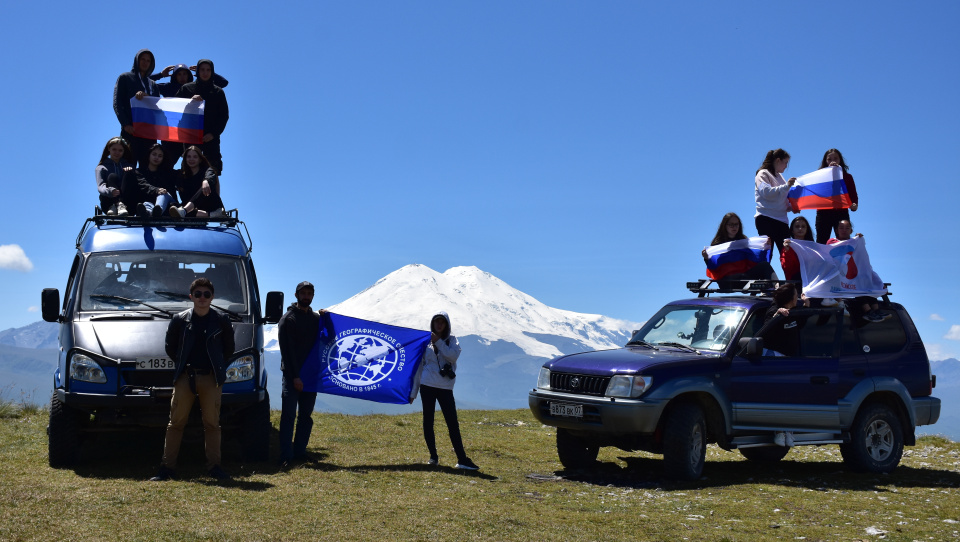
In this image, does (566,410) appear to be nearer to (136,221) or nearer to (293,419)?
(293,419)

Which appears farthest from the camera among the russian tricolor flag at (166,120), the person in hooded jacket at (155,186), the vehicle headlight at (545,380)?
the russian tricolor flag at (166,120)

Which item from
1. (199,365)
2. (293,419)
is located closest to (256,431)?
(293,419)

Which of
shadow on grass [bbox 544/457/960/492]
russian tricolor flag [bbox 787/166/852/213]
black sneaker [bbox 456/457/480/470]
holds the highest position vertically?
russian tricolor flag [bbox 787/166/852/213]

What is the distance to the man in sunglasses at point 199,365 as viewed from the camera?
948 cm

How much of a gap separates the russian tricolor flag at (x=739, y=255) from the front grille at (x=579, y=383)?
296 centimetres

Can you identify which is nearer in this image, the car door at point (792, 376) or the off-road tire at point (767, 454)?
the car door at point (792, 376)

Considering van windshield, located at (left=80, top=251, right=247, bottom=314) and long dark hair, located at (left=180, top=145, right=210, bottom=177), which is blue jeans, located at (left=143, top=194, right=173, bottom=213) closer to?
long dark hair, located at (left=180, top=145, right=210, bottom=177)

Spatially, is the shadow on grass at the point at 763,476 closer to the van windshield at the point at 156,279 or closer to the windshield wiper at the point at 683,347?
the windshield wiper at the point at 683,347

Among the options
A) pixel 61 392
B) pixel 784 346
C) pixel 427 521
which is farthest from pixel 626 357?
pixel 61 392

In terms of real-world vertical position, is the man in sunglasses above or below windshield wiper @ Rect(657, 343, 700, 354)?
below

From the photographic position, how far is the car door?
10672 millimetres

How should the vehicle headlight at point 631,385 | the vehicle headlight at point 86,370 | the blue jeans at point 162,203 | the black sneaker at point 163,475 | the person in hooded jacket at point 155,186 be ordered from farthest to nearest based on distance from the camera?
the blue jeans at point 162,203 < the person in hooded jacket at point 155,186 < the vehicle headlight at point 631,385 < the vehicle headlight at point 86,370 < the black sneaker at point 163,475

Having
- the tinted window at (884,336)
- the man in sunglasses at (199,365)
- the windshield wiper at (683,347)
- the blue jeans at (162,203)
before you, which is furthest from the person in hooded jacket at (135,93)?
the tinted window at (884,336)

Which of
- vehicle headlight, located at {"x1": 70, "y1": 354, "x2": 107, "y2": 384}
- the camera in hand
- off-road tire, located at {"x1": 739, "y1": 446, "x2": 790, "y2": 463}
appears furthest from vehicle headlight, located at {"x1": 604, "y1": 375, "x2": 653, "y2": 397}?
vehicle headlight, located at {"x1": 70, "y1": 354, "x2": 107, "y2": 384}
